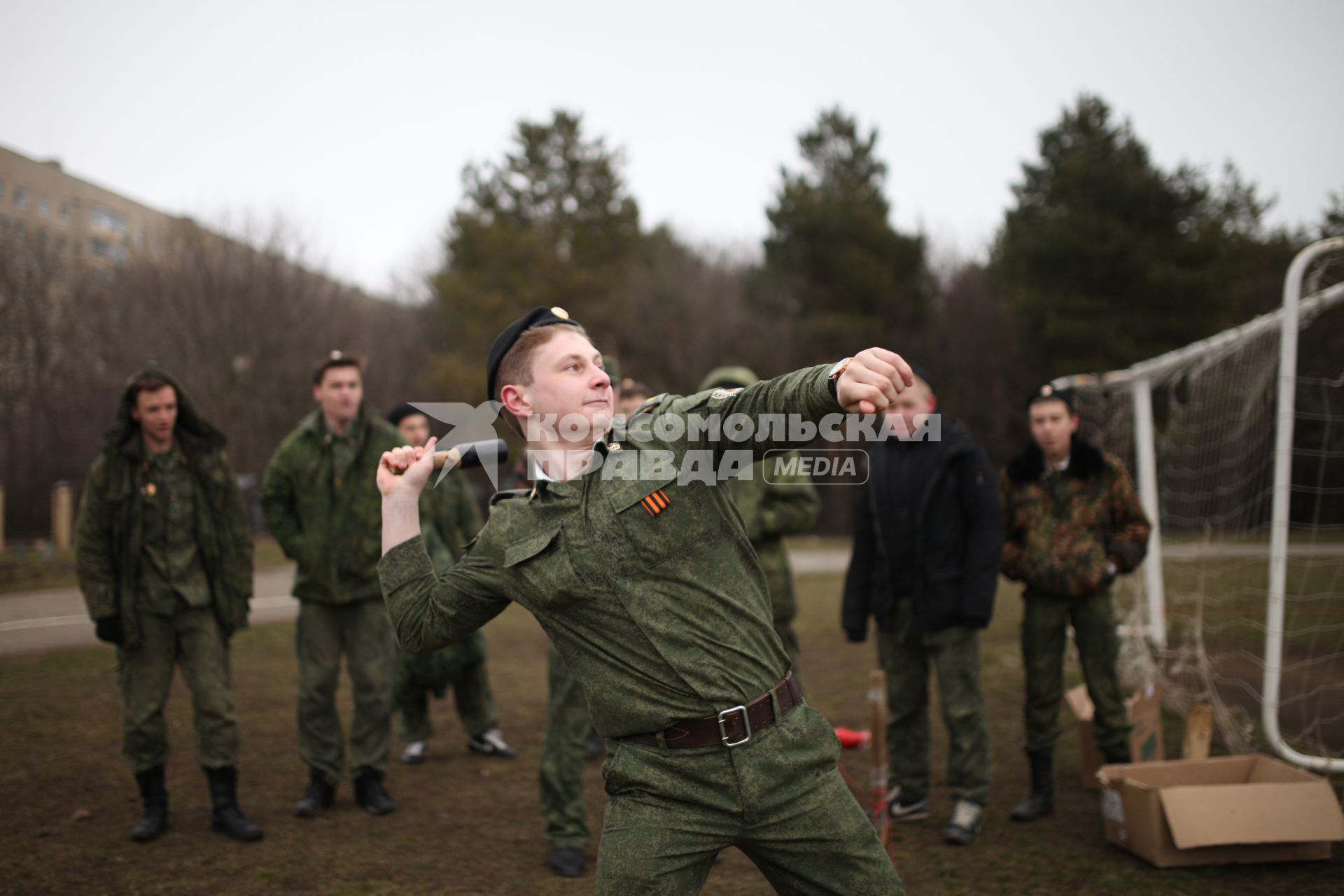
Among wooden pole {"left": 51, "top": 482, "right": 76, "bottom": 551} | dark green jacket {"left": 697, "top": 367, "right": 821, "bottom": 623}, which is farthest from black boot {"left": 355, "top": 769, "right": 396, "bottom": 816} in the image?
wooden pole {"left": 51, "top": 482, "right": 76, "bottom": 551}

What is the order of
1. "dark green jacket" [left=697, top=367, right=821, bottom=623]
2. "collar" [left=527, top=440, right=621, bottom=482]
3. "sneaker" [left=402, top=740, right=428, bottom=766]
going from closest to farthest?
"collar" [left=527, top=440, right=621, bottom=482], "dark green jacket" [left=697, top=367, right=821, bottom=623], "sneaker" [left=402, top=740, right=428, bottom=766]

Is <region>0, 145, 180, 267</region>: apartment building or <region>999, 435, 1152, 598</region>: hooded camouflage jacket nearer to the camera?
<region>999, 435, 1152, 598</region>: hooded camouflage jacket

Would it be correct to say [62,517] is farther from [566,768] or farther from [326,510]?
[566,768]

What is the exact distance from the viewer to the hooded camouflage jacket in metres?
5.18

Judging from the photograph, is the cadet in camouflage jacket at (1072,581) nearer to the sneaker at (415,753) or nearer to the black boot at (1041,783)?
the black boot at (1041,783)

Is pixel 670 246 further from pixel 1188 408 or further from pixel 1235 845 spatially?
pixel 1235 845

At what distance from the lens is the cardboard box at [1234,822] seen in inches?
169

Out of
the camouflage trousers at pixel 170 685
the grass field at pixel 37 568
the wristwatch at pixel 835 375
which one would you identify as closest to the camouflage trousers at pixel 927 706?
the wristwatch at pixel 835 375

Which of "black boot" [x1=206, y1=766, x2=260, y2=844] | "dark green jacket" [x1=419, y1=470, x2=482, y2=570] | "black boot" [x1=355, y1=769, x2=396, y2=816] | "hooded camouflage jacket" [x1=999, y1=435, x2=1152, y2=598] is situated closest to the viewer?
"black boot" [x1=206, y1=766, x2=260, y2=844]

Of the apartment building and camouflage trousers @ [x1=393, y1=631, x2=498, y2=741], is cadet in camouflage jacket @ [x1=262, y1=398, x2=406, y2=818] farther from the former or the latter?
the apartment building

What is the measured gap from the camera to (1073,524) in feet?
17.4

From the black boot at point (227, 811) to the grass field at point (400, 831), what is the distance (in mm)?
73

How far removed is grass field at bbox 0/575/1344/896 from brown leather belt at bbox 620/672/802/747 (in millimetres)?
2459

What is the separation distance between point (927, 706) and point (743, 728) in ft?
11.2
